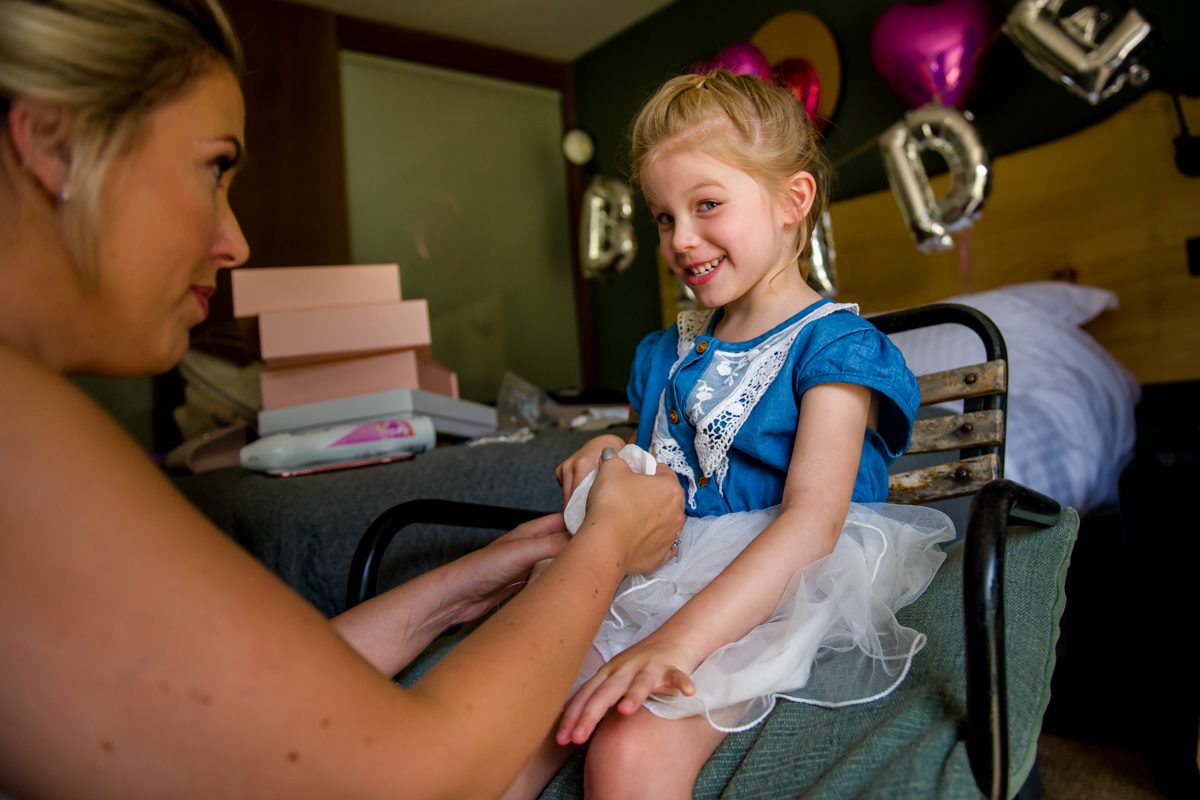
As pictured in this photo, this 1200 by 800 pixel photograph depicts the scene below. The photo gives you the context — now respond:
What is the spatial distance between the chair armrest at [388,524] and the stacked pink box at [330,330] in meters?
0.83

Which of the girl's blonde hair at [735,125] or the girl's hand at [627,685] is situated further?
the girl's blonde hair at [735,125]

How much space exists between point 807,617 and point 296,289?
4.79 feet

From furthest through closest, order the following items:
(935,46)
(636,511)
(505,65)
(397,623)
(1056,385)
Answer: (505,65) < (935,46) < (1056,385) < (397,623) < (636,511)

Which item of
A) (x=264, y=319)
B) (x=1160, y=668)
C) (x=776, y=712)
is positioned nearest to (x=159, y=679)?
(x=776, y=712)

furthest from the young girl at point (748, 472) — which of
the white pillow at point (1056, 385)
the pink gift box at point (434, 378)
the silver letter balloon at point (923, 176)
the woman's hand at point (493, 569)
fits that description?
the silver letter balloon at point (923, 176)

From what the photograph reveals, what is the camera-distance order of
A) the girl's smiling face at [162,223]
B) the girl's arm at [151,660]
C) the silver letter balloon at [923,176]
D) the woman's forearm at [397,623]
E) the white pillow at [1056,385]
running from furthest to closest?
the silver letter balloon at [923,176] < the white pillow at [1056,385] < the woman's forearm at [397,623] < the girl's smiling face at [162,223] < the girl's arm at [151,660]

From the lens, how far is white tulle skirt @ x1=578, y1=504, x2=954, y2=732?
75cm

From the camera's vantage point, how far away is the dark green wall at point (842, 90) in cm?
244

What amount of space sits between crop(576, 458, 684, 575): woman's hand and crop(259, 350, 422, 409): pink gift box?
117 cm

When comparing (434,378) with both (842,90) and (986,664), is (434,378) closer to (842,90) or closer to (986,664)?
(986,664)

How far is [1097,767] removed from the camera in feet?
5.73

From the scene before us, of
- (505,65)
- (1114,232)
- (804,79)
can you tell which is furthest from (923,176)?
(505,65)

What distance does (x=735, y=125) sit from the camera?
43.9 inches

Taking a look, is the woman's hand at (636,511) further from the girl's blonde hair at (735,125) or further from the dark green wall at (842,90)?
the dark green wall at (842,90)
